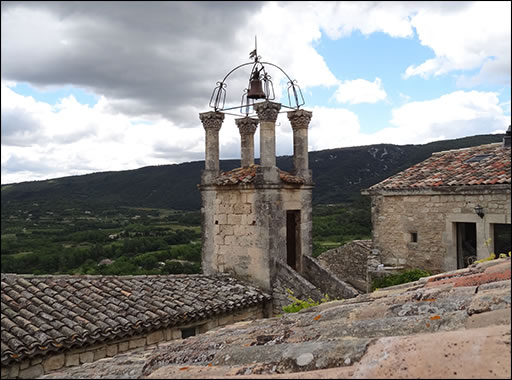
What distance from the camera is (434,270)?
11.0m

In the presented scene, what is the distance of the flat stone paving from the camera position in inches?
69.0

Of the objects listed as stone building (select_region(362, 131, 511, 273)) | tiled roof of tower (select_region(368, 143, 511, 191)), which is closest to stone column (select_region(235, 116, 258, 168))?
stone building (select_region(362, 131, 511, 273))

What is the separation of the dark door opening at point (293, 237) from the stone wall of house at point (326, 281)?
30 centimetres

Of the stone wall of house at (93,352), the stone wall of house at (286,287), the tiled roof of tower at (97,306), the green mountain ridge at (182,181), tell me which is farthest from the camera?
the green mountain ridge at (182,181)

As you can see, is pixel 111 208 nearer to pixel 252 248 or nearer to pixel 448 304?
pixel 252 248

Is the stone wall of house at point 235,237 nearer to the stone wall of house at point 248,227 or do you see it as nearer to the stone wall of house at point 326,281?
the stone wall of house at point 248,227

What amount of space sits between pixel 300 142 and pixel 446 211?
4.10 m

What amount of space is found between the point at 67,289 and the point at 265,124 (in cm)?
564

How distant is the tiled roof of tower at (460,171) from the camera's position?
995 centimetres

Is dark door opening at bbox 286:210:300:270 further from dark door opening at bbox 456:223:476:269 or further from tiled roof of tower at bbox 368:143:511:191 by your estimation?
dark door opening at bbox 456:223:476:269

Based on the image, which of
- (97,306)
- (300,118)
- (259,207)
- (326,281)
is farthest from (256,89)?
(97,306)

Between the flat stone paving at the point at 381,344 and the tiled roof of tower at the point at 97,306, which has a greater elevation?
the flat stone paving at the point at 381,344

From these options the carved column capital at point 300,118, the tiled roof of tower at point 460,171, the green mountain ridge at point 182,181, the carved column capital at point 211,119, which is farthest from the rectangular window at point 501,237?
the green mountain ridge at point 182,181

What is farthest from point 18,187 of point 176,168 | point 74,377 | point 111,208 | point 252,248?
point 74,377
